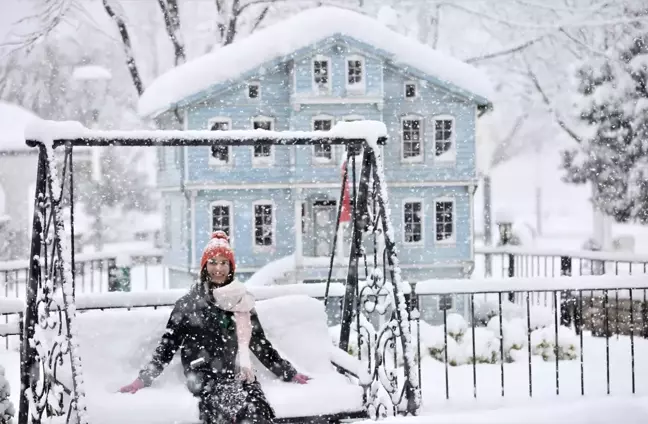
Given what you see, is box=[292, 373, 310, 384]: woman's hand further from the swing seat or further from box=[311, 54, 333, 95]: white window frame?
box=[311, 54, 333, 95]: white window frame

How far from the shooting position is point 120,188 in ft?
67.9

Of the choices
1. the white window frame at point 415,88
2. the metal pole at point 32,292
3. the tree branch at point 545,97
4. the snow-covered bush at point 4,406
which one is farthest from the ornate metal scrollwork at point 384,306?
the tree branch at point 545,97

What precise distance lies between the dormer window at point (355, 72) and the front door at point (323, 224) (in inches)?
94.9

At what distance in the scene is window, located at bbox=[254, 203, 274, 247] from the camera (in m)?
14.9

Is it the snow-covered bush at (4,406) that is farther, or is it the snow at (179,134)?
the snow-covered bush at (4,406)

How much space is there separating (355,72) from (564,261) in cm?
593

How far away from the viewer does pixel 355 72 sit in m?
14.9

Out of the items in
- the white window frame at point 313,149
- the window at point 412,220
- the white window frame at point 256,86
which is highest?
the white window frame at point 256,86

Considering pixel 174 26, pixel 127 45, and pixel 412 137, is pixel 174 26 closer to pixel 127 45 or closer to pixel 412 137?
pixel 127 45

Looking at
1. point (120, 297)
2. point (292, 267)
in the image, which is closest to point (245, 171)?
point (292, 267)

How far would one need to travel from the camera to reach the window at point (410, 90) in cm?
1538

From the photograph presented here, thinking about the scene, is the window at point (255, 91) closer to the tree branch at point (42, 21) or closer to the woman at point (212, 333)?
the tree branch at point (42, 21)

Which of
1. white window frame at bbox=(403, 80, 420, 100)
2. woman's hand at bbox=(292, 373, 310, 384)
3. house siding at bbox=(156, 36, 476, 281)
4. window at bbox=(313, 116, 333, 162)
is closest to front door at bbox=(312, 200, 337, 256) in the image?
house siding at bbox=(156, 36, 476, 281)

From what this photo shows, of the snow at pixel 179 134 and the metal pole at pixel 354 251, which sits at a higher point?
the snow at pixel 179 134
